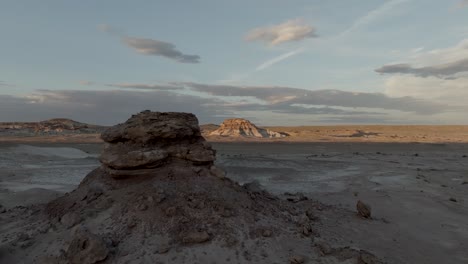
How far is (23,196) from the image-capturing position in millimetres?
13141

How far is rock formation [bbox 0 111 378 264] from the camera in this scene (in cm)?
679

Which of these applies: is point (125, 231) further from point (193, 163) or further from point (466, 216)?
point (466, 216)

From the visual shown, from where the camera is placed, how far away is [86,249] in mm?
6590

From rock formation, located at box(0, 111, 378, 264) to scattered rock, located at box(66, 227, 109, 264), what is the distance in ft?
0.05

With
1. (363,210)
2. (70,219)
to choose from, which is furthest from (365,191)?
(70,219)

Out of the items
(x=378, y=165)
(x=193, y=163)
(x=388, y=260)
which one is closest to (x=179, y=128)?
(x=193, y=163)

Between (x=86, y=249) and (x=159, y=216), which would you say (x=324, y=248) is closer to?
(x=159, y=216)

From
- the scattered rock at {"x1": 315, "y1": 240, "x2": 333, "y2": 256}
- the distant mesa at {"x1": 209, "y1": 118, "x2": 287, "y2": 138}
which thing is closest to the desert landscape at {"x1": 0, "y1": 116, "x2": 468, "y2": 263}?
the scattered rock at {"x1": 315, "y1": 240, "x2": 333, "y2": 256}

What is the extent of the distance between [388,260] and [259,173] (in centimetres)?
1275

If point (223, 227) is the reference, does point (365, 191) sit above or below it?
below

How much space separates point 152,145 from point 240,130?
47219mm

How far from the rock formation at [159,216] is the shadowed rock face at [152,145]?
0.07 ft

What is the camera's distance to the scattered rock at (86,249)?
650 centimetres

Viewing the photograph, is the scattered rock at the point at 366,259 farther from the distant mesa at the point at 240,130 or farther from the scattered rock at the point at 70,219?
the distant mesa at the point at 240,130
